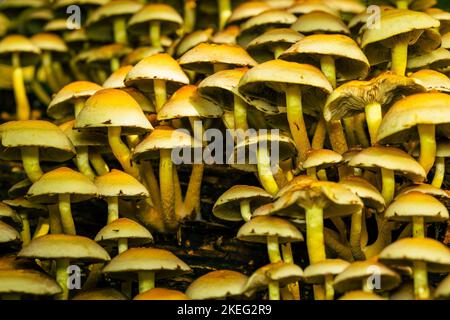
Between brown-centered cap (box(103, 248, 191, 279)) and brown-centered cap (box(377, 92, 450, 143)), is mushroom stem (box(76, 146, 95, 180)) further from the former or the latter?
brown-centered cap (box(377, 92, 450, 143))

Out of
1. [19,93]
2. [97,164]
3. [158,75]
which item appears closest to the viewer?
[158,75]

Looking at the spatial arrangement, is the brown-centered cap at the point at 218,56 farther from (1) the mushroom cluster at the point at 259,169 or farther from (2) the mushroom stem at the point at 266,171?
(2) the mushroom stem at the point at 266,171

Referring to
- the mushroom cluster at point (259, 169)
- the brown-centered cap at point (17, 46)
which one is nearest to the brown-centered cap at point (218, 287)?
the mushroom cluster at point (259, 169)

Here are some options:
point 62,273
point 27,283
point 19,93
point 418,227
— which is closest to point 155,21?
point 19,93

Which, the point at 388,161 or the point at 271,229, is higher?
the point at 388,161

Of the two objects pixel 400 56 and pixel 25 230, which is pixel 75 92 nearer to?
pixel 25 230

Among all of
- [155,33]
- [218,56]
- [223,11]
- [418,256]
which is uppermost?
[223,11]

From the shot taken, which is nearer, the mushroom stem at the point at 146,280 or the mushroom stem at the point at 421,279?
the mushroom stem at the point at 421,279
